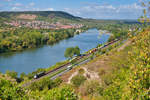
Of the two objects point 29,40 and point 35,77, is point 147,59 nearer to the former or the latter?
point 35,77

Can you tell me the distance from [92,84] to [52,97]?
14.3ft

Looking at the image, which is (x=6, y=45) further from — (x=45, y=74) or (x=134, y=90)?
(x=134, y=90)

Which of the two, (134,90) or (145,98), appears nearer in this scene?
(145,98)

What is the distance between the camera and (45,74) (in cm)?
2045

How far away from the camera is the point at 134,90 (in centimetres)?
229

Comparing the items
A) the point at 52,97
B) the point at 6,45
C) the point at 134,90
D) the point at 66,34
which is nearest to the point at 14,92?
the point at 52,97

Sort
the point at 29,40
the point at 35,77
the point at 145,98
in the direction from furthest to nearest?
the point at 29,40 < the point at 35,77 < the point at 145,98

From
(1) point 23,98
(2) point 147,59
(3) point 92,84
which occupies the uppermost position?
(2) point 147,59

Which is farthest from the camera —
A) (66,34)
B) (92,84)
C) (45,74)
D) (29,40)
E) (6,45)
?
(66,34)

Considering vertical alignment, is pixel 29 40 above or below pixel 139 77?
below

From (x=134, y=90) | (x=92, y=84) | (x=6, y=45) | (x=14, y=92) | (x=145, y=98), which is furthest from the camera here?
(x=6, y=45)

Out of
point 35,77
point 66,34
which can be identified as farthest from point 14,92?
point 66,34

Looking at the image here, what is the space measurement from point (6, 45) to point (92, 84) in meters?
32.5

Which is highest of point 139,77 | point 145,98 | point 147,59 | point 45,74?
point 147,59
